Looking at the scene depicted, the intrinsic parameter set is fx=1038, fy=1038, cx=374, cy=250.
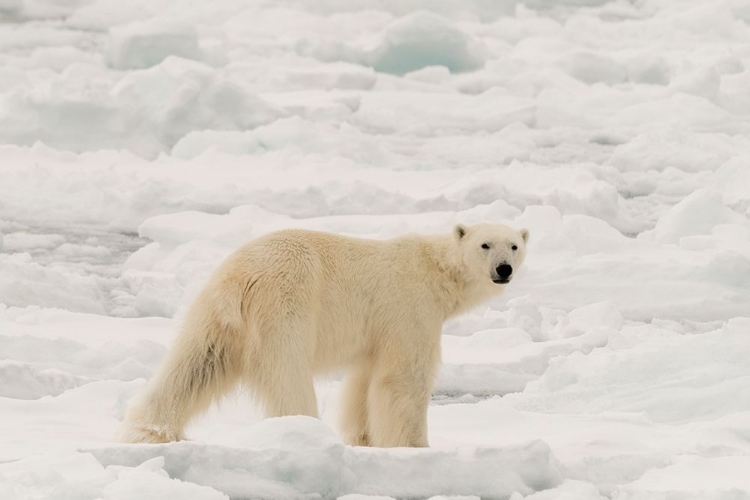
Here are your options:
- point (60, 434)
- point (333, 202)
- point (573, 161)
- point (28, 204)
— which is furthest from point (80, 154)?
point (60, 434)

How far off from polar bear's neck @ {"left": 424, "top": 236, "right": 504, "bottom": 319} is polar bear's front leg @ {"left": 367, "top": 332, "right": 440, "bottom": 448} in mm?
263

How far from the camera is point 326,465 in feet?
8.87

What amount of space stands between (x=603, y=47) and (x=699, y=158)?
1009 cm

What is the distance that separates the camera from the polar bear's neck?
3938 millimetres

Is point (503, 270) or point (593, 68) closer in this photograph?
point (503, 270)

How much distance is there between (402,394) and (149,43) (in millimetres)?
12968

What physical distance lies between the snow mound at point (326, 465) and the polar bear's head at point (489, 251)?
1061 mm

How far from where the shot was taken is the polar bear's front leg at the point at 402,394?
145 inches

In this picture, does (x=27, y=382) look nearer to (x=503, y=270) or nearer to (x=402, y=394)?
(x=402, y=394)

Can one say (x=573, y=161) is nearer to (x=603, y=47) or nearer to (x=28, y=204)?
(x=28, y=204)

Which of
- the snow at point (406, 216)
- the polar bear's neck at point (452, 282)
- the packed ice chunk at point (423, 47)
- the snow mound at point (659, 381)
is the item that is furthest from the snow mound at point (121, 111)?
the polar bear's neck at point (452, 282)

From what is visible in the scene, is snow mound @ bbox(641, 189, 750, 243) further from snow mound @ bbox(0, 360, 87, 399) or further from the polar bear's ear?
snow mound @ bbox(0, 360, 87, 399)

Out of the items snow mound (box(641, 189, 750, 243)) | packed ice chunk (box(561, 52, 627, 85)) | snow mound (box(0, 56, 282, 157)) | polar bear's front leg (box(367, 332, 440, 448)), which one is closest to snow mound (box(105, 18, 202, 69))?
snow mound (box(0, 56, 282, 157))

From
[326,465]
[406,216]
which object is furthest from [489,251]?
[406,216]
